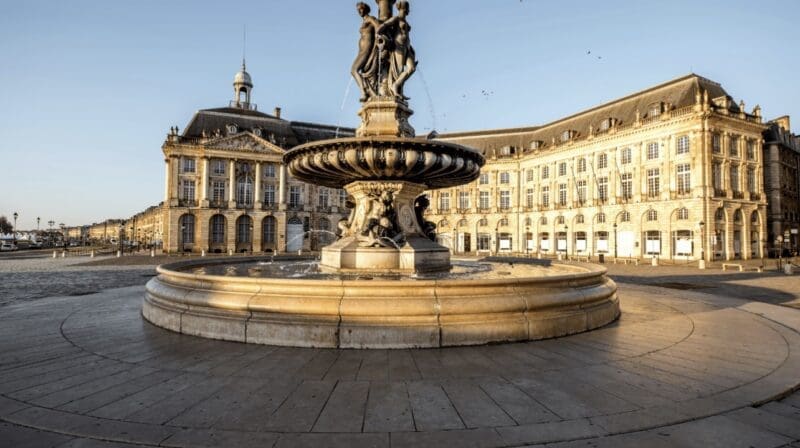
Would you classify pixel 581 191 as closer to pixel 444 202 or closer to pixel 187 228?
pixel 444 202

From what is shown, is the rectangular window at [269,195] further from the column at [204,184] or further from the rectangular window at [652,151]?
the rectangular window at [652,151]

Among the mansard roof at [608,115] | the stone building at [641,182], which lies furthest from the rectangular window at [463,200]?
the mansard roof at [608,115]

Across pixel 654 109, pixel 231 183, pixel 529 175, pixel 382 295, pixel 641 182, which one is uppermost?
pixel 654 109

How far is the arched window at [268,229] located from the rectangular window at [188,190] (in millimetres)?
10439

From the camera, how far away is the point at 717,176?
1622 inches

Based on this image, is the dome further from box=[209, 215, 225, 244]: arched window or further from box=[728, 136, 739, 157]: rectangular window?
box=[728, 136, 739, 157]: rectangular window

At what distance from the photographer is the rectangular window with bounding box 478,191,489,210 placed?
213ft

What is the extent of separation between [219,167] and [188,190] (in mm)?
5274

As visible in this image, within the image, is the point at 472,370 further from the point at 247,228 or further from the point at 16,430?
the point at 247,228

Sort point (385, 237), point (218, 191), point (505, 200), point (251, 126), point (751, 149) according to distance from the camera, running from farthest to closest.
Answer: point (505, 200)
point (251, 126)
point (218, 191)
point (751, 149)
point (385, 237)

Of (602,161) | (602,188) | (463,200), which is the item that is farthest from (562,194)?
(463,200)

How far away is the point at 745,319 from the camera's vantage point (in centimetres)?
787

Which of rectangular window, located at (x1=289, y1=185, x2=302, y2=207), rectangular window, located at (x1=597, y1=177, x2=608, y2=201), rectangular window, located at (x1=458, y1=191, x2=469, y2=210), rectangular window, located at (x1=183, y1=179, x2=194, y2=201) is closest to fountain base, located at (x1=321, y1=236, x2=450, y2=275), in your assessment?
rectangular window, located at (x1=597, y1=177, x2=608, y2=201)

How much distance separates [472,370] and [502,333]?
1.34 metres
